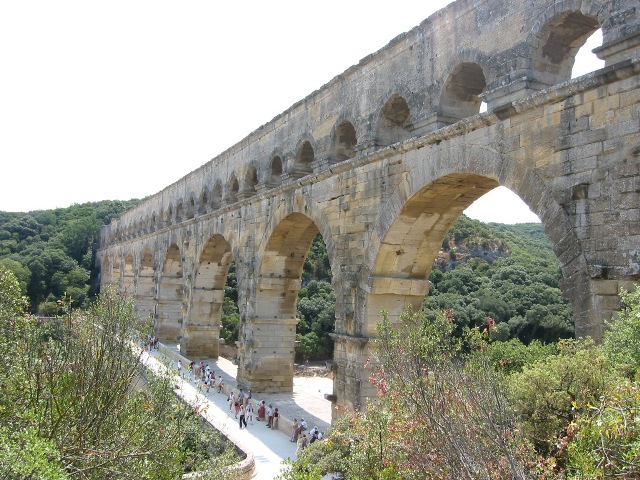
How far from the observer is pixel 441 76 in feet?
30.1

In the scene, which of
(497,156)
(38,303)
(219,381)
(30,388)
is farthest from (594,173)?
(38,303)

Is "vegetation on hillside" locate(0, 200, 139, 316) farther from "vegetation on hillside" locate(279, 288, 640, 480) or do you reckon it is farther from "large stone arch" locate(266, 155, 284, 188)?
"vegetation on hillside" locate(279, 288, 640, 480)

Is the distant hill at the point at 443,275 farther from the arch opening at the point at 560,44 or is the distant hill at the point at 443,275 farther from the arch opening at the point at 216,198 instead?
the arch opening at the point at 560,44

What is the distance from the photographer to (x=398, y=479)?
495 cm

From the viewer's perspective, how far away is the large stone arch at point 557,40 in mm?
7242

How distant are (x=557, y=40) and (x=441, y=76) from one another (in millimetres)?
1992

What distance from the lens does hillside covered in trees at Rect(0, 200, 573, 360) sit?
2923 cm

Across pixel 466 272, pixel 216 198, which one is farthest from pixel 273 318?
pixel 466 272

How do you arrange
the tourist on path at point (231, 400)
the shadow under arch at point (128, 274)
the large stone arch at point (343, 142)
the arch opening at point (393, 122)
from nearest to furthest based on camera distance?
1. the arch opening at point (393, 122)
2. the large stone arch at point (343, 142)
3. the tourist on path at point (231, 400)
4. the shadow under arch at point (128, 274)

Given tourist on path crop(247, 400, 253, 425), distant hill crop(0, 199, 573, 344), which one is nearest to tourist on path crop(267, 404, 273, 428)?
tourist on path crop(247, 400, 253, 425)

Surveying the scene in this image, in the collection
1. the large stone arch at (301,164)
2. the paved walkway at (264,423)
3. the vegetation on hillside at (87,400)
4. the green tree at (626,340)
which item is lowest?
the paved walkway at (264,423)

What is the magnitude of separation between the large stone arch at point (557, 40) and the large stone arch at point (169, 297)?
20.0 m

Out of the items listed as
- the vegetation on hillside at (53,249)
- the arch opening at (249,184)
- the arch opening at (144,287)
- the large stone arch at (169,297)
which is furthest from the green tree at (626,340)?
the vegetation on hillside at (53,249)

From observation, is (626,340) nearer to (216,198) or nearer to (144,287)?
(216,198)
